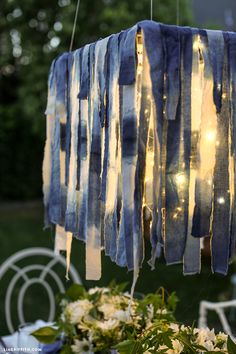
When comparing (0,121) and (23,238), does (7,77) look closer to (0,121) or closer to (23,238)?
(0,121)

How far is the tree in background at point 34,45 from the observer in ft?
26.9

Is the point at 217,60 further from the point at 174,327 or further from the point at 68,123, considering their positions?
the point at 174,327

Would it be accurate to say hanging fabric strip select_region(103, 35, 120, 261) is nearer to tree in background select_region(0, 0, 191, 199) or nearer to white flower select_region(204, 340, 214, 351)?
white flower select_region(204, 340, 214, 351)

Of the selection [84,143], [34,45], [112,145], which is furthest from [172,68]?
[34,45]

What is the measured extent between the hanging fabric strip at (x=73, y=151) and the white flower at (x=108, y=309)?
0.35 meters

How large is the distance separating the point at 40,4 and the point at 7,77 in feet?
6.75

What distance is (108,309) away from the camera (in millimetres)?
1636

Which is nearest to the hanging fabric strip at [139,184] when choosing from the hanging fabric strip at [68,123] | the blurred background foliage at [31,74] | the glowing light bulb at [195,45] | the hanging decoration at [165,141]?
the hanging decoration at [165,141]

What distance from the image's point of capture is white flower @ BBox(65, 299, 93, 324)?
163cm

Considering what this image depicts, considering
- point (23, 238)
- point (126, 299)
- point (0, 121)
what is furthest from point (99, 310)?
point (0, 121)

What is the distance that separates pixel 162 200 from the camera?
111 cm

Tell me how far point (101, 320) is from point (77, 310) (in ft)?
0.25

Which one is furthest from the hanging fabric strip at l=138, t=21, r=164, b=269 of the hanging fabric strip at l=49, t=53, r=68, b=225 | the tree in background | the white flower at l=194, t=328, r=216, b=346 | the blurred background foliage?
the tree in background

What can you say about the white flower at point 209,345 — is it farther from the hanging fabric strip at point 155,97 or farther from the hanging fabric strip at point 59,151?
the hanging fabric strip at point 59,151
